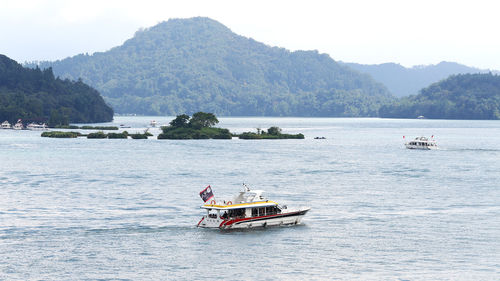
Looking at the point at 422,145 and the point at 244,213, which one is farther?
the point at 422,145

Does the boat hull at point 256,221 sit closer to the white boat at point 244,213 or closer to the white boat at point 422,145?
the white boat at point 244,213

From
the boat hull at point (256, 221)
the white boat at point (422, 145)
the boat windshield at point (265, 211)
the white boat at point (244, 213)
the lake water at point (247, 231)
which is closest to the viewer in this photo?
the lake water at point (247, 231)

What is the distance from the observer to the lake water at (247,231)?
5259 cm

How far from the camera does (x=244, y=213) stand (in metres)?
64.9

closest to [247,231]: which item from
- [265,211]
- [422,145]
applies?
[265,211]

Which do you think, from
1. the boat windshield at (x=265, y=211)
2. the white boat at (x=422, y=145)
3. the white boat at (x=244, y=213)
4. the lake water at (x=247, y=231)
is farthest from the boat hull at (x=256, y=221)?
the white boat at (x=422, y=145)

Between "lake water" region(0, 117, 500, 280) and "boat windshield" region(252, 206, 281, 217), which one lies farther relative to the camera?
"boat windshield" region(252, 206, 281, 217)

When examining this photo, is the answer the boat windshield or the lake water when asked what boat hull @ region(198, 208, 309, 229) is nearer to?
the boat windshield

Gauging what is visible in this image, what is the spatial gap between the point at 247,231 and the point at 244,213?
1.75 m

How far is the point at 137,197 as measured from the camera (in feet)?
284

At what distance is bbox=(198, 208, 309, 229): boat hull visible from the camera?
6432 centimetres

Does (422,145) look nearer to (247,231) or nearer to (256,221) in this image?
(256,221)

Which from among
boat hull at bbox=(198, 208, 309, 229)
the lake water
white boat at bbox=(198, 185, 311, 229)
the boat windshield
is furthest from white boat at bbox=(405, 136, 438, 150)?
the boat windshield

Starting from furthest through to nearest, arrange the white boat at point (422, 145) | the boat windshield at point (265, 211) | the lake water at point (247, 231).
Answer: the white boat at point (422, 145), the boat windshield at point (265, 211), the lake water at point (247, 231)
